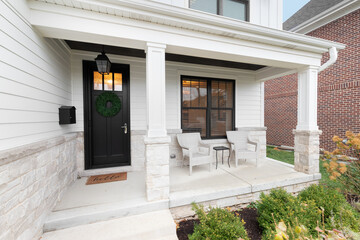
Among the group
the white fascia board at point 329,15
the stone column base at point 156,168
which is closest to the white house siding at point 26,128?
the stone column base at point 156,168

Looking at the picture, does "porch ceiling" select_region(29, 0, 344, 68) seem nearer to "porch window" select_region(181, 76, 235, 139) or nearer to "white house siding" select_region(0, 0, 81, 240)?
"white house siding" select_region(0, 0, 81, 240)

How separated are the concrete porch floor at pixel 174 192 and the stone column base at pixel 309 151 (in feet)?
0.51

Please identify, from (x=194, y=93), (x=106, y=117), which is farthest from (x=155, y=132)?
(x=194, y=93)

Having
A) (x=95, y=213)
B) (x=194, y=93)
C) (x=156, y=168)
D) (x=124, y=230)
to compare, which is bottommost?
(x=124, y=230)

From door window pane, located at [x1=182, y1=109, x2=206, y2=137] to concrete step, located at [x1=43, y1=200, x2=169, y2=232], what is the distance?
2.14m

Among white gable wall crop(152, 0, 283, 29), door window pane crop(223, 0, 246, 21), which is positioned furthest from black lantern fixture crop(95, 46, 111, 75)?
white gable wall crop(152, 0, 283, 29)

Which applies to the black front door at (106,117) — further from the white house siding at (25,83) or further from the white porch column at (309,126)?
the white porch column at (309,126)

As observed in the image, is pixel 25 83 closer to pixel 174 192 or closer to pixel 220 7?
pixel 174 192

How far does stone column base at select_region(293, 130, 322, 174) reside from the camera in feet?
9.82

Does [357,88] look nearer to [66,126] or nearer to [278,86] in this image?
[278,86]

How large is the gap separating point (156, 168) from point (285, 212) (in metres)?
1.74

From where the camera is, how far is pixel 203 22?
220cm

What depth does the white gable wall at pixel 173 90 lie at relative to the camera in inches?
121

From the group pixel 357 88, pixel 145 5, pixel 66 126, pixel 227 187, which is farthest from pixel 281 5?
pixel 66 126
